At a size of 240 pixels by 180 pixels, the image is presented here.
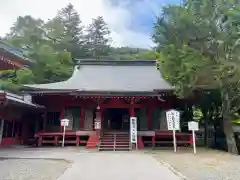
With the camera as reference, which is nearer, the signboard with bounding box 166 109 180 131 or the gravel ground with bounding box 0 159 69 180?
the gravel ground with bounding box 0 159 69 180

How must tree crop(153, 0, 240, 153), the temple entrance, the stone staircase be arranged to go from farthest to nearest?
the temple entrance < the stone staircase < tree crop(153, 0, 240, 153)

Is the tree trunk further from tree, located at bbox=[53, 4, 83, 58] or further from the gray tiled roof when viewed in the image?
tree, located at bbox=[53, 4, 83, 58]

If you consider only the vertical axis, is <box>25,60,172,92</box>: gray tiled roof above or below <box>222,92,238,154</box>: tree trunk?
above

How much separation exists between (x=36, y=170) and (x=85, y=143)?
35.6 feet

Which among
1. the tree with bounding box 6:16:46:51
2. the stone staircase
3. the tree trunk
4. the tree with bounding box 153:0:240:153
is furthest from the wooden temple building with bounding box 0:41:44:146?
the tree with bounding box 6:16:46:51

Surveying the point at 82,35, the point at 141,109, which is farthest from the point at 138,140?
the point at 82,35

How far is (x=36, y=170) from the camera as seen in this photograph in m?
9.30

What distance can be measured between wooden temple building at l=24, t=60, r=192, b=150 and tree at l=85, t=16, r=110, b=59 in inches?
1112

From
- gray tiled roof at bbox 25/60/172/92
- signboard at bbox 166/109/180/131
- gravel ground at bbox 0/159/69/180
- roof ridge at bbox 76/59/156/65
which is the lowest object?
gravel ground at bbox 0/159/69/180

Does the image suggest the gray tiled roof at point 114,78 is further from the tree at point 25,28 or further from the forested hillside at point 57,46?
the tree at point 25,28

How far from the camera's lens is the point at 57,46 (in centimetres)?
4553

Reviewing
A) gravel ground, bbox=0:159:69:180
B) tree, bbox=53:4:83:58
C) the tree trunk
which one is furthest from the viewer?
tree, bbox=53:4:83:58

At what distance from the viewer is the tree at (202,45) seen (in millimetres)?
14852

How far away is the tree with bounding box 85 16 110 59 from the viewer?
5186 centimetres
